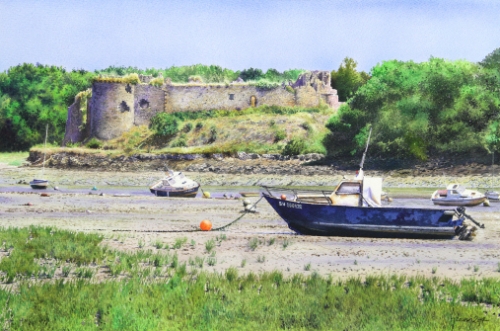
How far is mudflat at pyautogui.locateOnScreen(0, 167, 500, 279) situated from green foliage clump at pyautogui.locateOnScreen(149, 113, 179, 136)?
37.0 metres

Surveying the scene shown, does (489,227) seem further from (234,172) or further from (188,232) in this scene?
(234,172)

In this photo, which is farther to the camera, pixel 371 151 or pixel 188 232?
pixel 371 151

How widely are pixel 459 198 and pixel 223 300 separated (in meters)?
32.1

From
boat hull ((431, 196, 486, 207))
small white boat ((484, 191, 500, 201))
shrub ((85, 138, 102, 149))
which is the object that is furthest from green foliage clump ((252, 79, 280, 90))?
boat hull ((431, 196, 486, 207))

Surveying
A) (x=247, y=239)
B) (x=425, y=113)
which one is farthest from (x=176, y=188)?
(x=425, y=113)

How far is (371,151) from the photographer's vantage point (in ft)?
224

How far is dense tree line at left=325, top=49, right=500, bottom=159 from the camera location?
6556 cm

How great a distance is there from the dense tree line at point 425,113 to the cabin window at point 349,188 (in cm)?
3708

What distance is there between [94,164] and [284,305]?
63844 millimetres

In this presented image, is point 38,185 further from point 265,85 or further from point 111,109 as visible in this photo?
point 265,85

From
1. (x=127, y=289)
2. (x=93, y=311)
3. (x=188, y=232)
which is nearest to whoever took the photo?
(x=93, y=311)

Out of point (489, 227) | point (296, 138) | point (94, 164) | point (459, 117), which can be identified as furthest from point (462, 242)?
point (94, 164)

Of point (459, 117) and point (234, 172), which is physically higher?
point (459, 117)

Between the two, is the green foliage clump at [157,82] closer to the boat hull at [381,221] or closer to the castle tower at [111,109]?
the castle tower at [111,109]
